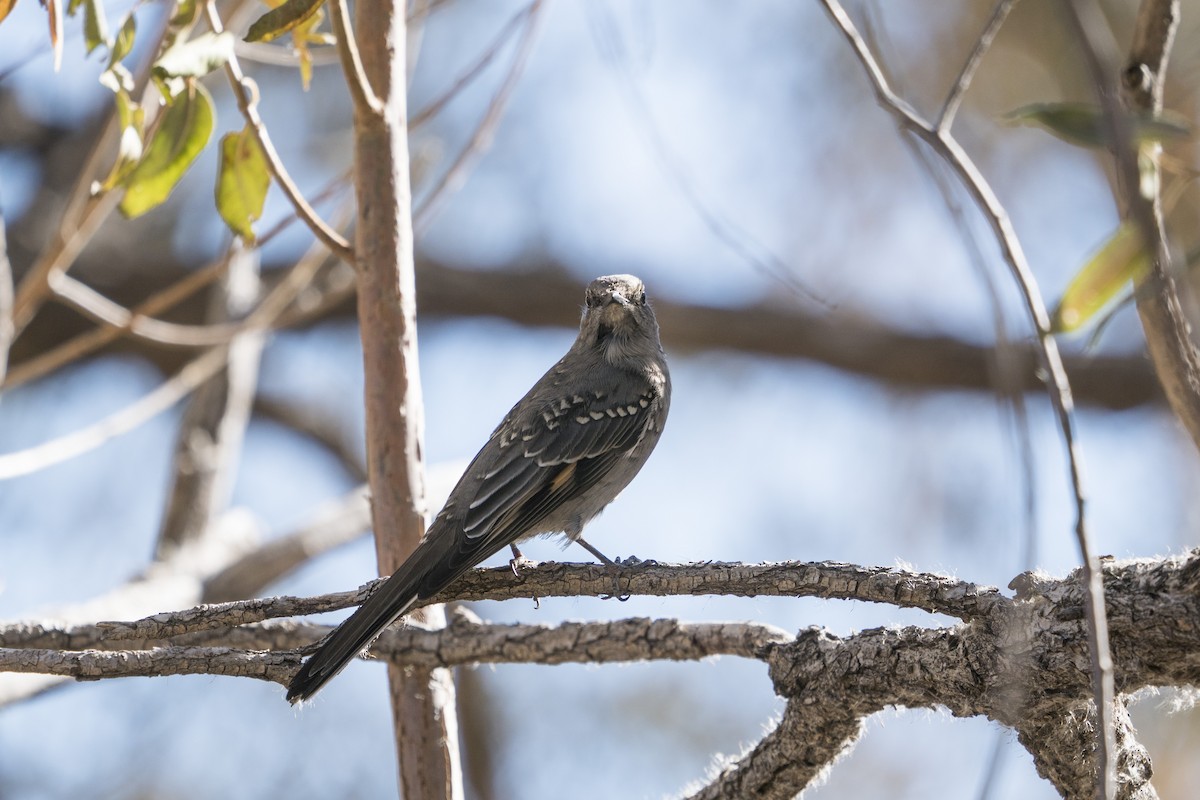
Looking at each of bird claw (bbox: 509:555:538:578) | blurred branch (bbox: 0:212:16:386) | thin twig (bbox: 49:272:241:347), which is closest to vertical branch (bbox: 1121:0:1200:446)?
bird claw (bbox: 509:555:538:578)

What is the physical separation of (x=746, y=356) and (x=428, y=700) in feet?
18.3

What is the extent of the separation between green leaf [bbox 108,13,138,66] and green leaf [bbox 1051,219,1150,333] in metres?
2.36

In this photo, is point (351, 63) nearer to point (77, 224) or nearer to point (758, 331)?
point (77, 224)

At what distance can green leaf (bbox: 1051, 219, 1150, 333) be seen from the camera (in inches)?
81.1

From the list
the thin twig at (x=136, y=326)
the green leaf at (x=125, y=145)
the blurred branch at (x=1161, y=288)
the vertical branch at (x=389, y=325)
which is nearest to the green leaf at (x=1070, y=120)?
the blurred branch at (x=1161, y=288)

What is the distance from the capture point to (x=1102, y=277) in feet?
6.82

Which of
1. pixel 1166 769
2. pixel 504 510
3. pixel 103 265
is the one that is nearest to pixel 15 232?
pixel 103 265

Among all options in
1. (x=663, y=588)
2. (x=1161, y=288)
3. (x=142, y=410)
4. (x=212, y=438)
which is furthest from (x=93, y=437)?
(x=1161, y=288)

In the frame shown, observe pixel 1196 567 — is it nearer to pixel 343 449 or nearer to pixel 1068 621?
pixel 1068 621

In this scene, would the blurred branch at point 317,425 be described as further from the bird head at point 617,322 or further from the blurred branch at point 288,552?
the bird head at point 617,322

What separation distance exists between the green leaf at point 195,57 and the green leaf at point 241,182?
0.36 m

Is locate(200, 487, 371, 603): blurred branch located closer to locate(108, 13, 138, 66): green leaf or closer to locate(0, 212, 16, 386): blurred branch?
locate(0, 212, 16, 386): blurred branch

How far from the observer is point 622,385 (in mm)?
4465

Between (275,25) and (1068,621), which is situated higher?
(275,25)
